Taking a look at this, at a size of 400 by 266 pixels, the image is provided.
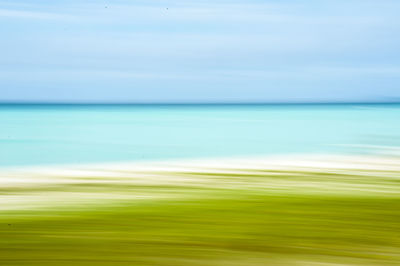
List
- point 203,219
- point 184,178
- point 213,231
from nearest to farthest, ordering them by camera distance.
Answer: point 213,231 → point 203,219 → point 184,178

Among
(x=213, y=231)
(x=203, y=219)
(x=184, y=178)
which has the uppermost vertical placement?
(x=184, y=178)

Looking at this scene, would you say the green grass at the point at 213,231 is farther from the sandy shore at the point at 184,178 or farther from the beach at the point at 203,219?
the sandy shore at the point at 184,178

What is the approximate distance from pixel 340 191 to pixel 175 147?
5820 mm

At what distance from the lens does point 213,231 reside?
2.67 metres

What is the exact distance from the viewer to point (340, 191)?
12.9 ft

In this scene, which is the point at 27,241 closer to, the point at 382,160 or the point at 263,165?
the point at 263,165

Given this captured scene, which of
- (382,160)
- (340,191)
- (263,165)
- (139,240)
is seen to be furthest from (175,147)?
(139,240)

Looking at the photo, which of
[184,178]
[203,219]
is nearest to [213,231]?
[203,219]

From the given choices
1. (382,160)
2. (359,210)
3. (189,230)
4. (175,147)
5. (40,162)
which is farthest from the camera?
(175,147)

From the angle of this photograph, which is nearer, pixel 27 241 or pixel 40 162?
pixel 27 241

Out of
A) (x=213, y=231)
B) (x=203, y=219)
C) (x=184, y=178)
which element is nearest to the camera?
(x=213, y=231)

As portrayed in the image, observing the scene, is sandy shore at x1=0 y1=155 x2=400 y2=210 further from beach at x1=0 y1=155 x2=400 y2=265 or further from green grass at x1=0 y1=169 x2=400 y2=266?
green grass at x1=0 y1=169 x2=400 y2=266

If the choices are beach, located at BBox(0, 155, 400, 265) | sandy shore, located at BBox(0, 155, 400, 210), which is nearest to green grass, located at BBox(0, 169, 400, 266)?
beach, located at BBox(0, 155, 400, 265)

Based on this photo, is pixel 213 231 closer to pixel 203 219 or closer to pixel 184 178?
pixel 203 219
